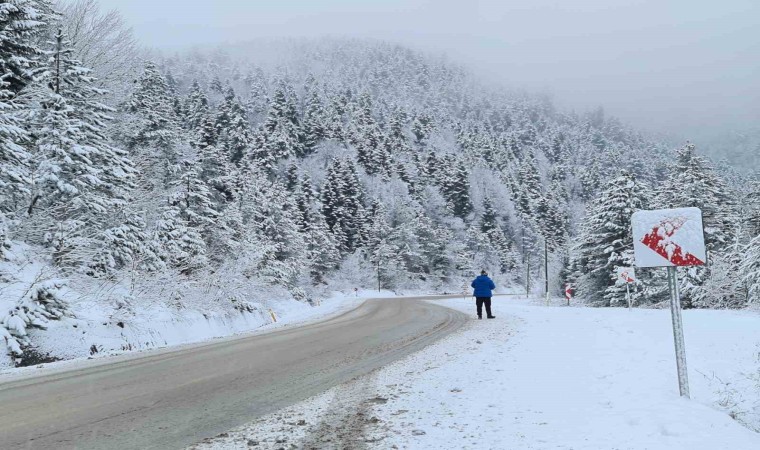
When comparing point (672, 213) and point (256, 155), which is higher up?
point (256, 155)

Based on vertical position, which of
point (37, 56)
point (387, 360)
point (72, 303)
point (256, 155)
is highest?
point (256, 155)

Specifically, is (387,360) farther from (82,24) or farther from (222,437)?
(82,24)

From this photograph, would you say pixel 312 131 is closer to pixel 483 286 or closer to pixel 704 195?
pixel 704 195

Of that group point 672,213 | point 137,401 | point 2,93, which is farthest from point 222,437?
point 2,93

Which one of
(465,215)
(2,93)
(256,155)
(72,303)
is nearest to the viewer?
(72,303)

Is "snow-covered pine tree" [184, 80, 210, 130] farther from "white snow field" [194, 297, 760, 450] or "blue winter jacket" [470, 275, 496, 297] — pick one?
"white snow field" [194, 297, 760, 450]

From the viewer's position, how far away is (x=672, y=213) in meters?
5.28

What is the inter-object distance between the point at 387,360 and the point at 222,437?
14.9ft

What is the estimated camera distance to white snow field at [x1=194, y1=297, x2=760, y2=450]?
4.15 meters

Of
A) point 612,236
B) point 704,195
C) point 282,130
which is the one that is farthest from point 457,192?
point 704,195

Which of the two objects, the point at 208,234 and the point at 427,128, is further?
the point at 427,128

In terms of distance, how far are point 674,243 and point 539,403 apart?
2333 millimetres

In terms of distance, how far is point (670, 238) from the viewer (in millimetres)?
5246

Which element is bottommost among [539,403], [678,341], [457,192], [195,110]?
[539,403]
